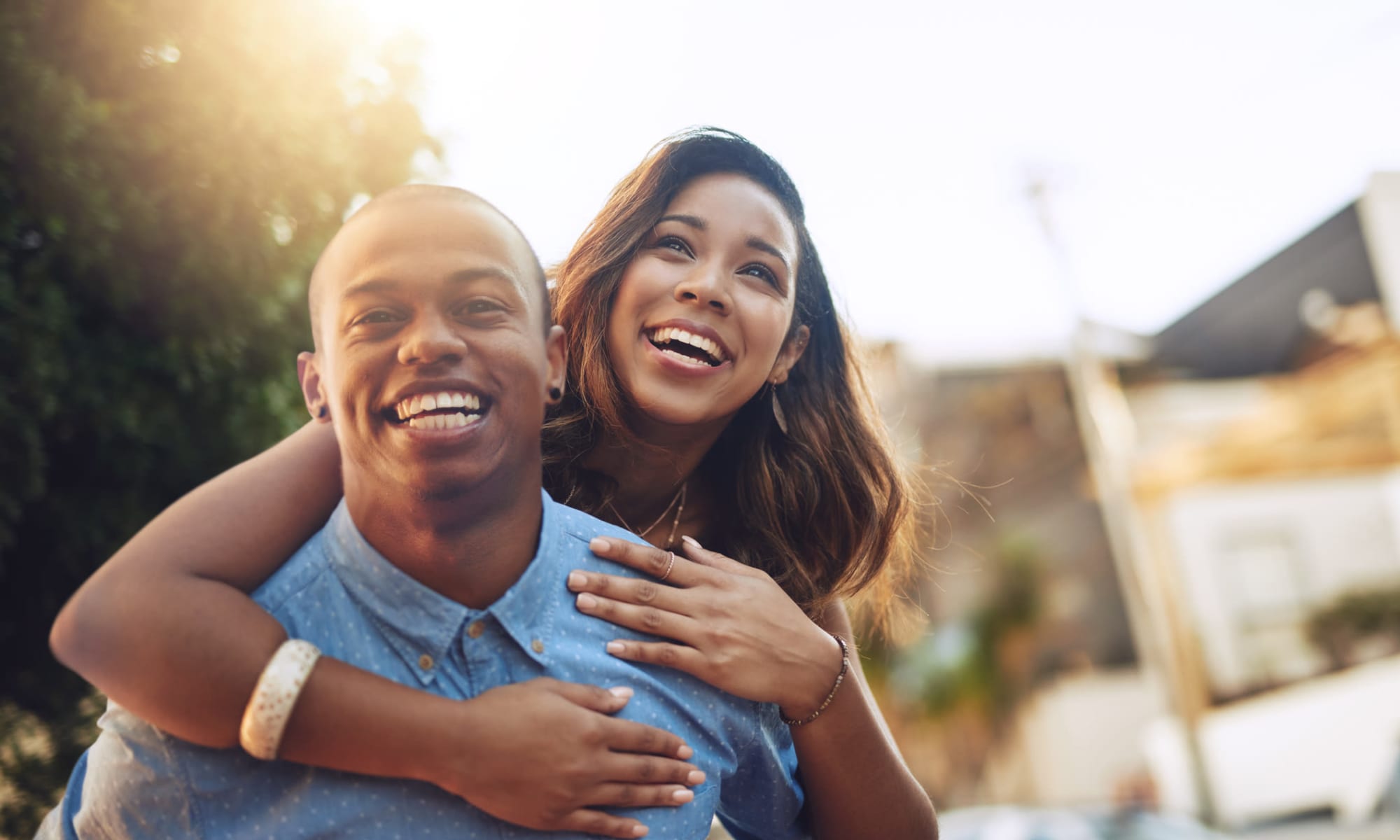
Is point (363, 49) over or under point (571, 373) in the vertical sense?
over

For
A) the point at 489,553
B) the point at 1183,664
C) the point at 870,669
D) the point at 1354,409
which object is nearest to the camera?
the point at 489,553

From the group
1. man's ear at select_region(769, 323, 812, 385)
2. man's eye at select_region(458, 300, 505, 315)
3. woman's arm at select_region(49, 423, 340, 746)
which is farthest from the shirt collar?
man's ear at select_region(769, 323, 812, 385)

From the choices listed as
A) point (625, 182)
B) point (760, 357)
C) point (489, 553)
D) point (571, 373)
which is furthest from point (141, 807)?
point (625, 182)

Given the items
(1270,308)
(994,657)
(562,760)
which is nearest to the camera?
(562,760)

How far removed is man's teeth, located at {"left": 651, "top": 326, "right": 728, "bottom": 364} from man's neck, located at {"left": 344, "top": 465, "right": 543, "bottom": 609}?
517 millimetres

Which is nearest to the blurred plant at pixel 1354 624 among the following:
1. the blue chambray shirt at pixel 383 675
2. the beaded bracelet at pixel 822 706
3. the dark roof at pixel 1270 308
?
the dark roof at pixel 1270 308

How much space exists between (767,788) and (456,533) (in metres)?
0.83

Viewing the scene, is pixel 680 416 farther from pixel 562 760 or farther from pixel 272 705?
pixel 272 705

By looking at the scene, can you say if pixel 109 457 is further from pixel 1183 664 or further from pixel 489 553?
pixel 1183 664

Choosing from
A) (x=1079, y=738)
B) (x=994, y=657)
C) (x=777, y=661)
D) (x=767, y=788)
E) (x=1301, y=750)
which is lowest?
(x=1079, y=738)

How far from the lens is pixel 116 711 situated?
1458 millimetres

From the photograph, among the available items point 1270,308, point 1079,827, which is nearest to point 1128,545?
point 1079,827

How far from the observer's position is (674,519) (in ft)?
7.54

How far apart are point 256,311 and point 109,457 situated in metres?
0.80
